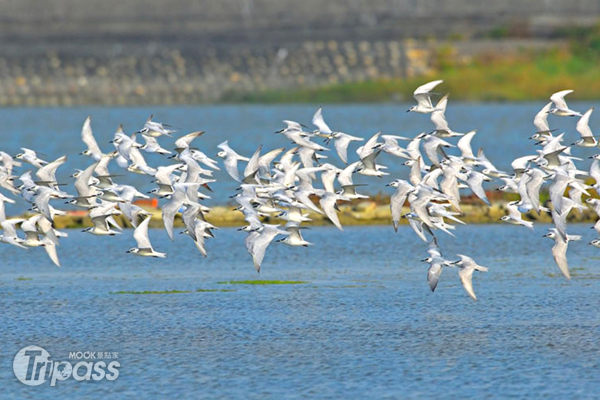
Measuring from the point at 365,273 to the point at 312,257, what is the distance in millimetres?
3247

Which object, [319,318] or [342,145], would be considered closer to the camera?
[319,318]

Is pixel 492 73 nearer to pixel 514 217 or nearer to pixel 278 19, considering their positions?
pixel 278 19

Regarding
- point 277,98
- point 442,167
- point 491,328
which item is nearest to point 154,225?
point 442,167

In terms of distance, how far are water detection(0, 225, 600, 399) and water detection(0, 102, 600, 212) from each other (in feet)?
44.4

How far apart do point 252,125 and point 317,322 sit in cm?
7641

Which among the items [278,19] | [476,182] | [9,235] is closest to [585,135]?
[476,182]

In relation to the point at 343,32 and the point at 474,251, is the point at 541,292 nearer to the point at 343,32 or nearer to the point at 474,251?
the point at 474,251

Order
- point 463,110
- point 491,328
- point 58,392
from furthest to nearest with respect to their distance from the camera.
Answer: point 463,110 → point 491,328 → point 58,392

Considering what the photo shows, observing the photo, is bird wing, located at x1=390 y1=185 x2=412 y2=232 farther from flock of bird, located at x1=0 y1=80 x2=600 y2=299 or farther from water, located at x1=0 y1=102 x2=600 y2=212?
water, located at x1=0 y1=102 x2=600 y2=212

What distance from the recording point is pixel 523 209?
30.5 metres

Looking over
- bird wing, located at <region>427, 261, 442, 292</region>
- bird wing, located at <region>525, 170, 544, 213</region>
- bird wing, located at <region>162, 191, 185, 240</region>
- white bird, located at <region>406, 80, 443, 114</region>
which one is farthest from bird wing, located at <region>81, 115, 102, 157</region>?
bird wing, located at <region>525, 170, 544, 213</region>

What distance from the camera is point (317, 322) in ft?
90.2

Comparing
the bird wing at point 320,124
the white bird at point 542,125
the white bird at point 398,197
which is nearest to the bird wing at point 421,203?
the white bird at point 398,197

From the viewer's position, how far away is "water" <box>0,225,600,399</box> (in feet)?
74.4
